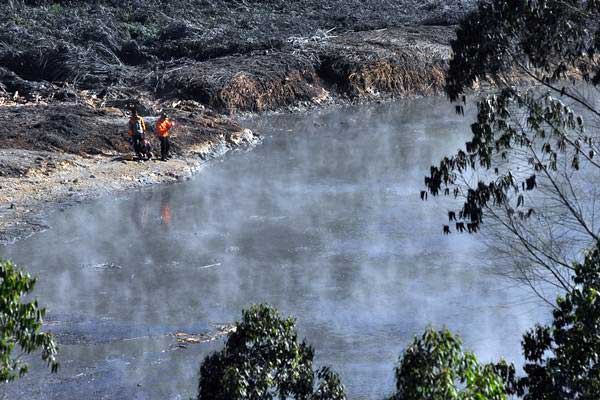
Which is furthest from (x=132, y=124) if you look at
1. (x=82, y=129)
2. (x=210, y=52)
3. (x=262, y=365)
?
(x=262, y=365)

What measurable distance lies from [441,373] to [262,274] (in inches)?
494

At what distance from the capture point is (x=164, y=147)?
27.5m

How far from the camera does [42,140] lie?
27.7 metres

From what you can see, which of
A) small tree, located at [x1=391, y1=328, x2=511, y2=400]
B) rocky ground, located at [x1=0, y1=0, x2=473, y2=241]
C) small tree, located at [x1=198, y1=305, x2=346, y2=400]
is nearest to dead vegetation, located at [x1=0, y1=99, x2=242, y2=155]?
rocky ground, located at [x1=0, y1=0, x2=473, y2=241]

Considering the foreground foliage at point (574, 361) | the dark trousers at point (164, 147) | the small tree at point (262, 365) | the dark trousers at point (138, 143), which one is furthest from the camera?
the dark trousers at point (164, 147)

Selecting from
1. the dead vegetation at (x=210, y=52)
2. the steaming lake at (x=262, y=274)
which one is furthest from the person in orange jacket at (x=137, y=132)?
the dead vegetation at (x=210, y=52)

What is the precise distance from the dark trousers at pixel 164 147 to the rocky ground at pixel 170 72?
41 centimetres

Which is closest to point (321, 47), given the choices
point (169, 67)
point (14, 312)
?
point (169, 67)

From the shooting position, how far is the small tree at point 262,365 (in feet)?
29.0

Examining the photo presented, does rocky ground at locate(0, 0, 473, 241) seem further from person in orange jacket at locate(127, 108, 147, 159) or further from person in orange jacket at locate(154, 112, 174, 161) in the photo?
person in orange jacket at locate(154, 112, 174, 161)

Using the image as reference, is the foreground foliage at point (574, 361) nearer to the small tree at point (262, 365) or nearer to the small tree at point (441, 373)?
the small tree at point (441, 373)

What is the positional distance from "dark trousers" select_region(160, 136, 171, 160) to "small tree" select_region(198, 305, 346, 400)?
18.7 meters

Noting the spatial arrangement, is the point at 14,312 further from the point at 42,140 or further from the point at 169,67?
the point at 169,67

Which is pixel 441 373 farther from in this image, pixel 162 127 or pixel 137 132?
pixel 162 127
